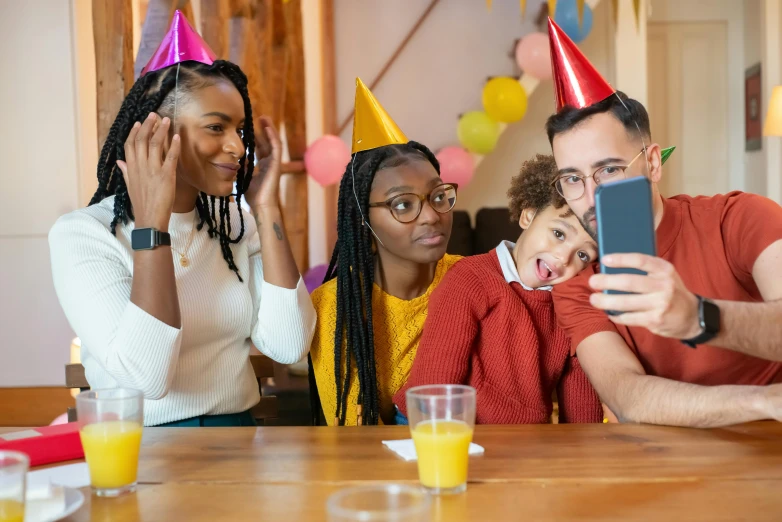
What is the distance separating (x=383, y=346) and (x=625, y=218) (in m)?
1.09

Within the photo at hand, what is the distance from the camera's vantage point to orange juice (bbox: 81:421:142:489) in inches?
43.5

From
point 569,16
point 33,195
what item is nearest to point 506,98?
point 569,16

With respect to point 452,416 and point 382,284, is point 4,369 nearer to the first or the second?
point 382,284

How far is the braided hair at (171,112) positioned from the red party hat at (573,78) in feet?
2.54

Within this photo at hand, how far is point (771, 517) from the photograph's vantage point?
3.23 ft

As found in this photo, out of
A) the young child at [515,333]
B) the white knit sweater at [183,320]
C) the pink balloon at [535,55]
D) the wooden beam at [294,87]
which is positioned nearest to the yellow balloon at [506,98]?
the pink balloon at [535,55]

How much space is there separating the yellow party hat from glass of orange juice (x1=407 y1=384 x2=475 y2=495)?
1.20 meters

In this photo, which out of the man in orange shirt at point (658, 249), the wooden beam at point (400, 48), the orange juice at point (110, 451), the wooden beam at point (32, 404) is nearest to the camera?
the orange juice at point (110, 451)

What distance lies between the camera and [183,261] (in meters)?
1.89

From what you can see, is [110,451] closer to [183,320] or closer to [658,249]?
[183,320]

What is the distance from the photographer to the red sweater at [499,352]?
1.83 metres

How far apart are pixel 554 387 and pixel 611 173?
571 mm

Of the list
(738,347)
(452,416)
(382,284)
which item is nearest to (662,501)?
(452,416)

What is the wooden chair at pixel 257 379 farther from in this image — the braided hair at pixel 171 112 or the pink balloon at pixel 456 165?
the pink balloon at pixel 456 165
